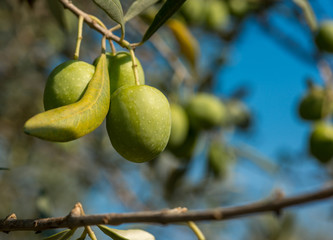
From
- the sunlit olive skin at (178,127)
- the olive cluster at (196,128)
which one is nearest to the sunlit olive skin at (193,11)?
the olive cluster at (196,128)

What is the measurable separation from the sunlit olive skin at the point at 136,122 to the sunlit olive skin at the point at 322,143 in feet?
5.26

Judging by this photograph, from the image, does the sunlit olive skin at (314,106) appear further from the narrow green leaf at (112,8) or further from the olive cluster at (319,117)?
the narrow green leaf at (112,8)

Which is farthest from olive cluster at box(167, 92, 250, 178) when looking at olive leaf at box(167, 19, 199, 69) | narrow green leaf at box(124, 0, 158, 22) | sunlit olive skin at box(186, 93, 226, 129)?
narrow green leaf at box(124, 0, 158, 22)

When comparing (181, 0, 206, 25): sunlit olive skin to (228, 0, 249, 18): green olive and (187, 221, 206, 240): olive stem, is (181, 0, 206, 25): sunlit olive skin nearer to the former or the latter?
(228, 0, 249, 18): green olive

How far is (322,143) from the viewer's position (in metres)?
2.34

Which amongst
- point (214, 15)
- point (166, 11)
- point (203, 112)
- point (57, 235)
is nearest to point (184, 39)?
point (203, 112)

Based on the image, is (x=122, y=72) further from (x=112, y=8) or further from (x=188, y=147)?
(x=188, y=147)

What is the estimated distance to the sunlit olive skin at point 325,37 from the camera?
2.71 m

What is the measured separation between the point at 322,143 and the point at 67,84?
1773 mm

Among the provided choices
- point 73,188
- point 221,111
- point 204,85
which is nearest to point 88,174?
point 73,188

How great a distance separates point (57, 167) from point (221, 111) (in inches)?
85.4

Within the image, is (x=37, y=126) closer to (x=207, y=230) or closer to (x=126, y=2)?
(x=126, y=2)

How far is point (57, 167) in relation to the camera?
4.20m

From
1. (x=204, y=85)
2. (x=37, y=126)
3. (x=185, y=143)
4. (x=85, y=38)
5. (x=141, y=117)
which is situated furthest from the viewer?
(x=85, y=38)
